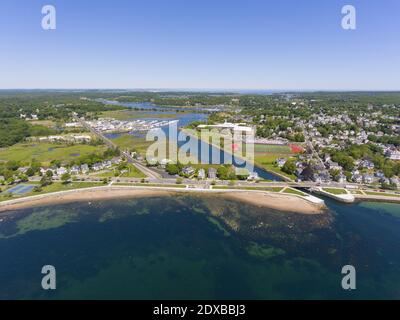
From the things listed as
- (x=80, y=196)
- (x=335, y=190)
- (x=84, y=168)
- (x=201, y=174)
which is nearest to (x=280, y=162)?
(x=335, y=190)

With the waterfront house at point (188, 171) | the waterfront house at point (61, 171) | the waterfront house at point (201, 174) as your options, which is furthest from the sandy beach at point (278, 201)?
the waterfront house at point (61, 171)

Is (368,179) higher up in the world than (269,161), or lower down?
lower down

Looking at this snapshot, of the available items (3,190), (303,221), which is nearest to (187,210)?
(303,221)

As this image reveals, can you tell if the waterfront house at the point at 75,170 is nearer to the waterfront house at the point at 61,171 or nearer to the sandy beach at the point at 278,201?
the waterfront house at the point at 61,171

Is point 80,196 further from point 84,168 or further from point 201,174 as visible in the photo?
point 201,174

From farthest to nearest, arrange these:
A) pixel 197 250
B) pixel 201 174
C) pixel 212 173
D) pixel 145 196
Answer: pixel 212 173
pixel 201 174
pixel 145 196
pixel 197 250

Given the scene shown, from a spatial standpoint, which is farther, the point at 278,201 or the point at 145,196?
the point at 145,196

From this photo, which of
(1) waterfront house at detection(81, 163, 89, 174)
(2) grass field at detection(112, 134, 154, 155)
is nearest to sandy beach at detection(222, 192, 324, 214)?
(1) waterfront house at detection(81, 163, 89, 174)
